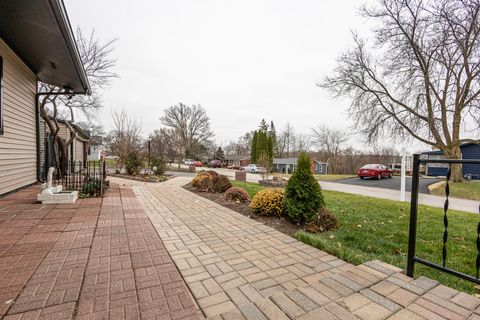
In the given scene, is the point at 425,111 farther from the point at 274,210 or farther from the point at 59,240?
the point at 59,240

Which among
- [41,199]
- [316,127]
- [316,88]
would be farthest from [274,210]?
[316,127]

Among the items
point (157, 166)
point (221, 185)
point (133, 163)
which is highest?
point (133, 163)

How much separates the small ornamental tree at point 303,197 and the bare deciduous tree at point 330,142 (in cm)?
3791

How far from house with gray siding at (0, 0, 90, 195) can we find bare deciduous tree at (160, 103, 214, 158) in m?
32.8

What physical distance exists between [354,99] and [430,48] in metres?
4.31

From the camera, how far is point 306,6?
302 inches

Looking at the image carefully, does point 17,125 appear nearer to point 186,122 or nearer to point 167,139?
point 167,139

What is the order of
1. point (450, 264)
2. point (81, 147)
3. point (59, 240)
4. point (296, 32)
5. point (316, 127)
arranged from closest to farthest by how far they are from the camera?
point (450, 264)
point (59, 240)
point (296, 32)
point (81, 147)
point (316, 127)

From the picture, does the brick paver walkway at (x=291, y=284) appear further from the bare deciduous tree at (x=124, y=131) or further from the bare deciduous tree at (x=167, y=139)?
the bare deciduous tree at (x=167, y=139)

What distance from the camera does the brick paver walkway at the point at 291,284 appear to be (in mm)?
1644

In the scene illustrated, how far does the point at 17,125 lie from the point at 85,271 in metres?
5.74

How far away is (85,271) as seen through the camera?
7.25 feet

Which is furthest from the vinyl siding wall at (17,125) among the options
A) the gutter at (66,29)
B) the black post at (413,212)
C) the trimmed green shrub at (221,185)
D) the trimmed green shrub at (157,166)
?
the trimmed green shrub at (157,166)

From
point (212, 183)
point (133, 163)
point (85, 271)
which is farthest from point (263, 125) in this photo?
point (85, 271)
